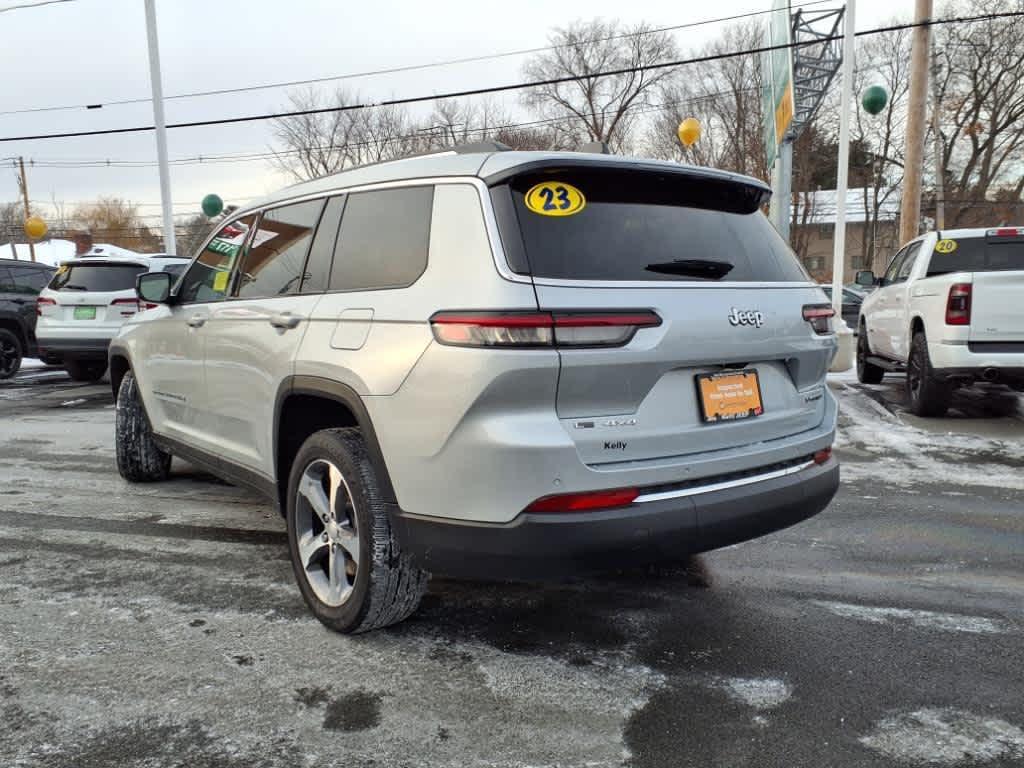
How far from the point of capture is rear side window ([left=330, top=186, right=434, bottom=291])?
271 centimetres

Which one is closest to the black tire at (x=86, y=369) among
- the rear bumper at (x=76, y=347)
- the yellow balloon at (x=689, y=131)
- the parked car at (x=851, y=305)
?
the rear bumper at (x=76, y=347)

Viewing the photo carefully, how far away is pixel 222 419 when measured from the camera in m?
3.89

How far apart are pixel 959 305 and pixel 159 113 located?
17263 millimetres

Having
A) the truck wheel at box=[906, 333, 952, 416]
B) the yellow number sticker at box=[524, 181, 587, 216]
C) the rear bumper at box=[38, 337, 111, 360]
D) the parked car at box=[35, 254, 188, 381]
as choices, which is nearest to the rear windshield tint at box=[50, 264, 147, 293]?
the parked car at box=[35, 254, 188, 381]

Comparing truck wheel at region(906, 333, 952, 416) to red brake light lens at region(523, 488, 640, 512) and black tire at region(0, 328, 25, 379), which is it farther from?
black tire at region(0, 328, 25, 379)

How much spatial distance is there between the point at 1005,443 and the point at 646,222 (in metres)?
5.37

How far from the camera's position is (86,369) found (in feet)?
39.4

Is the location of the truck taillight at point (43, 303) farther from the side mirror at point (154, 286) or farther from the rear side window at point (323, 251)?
the rear side window at point (323, 251)

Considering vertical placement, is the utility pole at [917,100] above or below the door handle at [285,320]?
above

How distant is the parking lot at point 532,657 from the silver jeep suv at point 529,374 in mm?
403

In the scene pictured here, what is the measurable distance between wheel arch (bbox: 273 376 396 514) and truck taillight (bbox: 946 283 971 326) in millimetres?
6237

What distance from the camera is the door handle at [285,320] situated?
3141 millimetres

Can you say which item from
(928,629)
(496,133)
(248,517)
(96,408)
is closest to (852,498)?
(928,629)

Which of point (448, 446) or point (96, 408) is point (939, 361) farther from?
point (96, 408)
